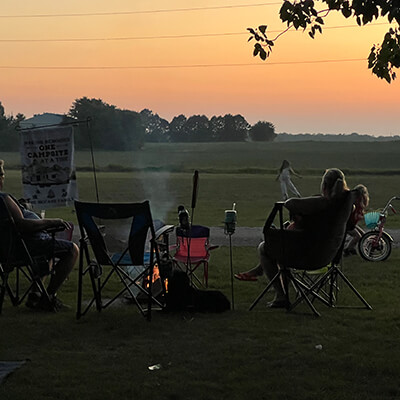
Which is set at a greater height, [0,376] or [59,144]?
[59,144]

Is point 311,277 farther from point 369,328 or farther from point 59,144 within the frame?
point 59,144

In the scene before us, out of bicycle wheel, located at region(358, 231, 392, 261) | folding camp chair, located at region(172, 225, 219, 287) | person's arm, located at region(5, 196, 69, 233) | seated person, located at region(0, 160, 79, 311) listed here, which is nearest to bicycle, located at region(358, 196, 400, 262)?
bicycle wheel, located at region(358, 231, 392, 261)

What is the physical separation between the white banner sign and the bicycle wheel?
3770 millimetres

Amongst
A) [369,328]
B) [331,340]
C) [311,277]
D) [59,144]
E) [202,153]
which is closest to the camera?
[331,340]

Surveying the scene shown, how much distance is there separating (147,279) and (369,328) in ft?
6.61

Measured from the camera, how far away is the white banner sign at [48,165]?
27.8ft

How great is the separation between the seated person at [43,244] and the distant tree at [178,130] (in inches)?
2413

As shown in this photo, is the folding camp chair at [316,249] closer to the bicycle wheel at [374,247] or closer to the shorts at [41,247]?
the shorts at [41,247]

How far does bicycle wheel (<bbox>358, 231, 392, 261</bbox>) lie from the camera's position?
380 inches

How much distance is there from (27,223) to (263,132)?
9326 cm

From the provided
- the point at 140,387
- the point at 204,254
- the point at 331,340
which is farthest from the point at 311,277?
the point at 140,387

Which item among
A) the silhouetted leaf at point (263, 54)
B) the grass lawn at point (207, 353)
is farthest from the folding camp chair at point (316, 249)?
the silhouetted leaf at point (263, 54)

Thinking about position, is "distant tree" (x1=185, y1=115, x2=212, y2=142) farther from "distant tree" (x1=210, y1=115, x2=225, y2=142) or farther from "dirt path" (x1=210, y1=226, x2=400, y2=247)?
"dirt path" (x1=210, y1=226, x2=400, y2=247)

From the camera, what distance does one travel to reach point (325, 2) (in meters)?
5.72
